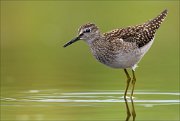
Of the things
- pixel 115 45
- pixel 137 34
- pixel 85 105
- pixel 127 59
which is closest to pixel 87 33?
pixel 115 45

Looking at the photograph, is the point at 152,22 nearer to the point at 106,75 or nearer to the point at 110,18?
the point at 106,75

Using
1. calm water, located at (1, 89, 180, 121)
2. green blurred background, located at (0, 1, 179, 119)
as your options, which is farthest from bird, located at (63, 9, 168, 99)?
green blurred background, located at (0, 1, 179, 119)

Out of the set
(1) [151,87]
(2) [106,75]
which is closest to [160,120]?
(1) [151,87]

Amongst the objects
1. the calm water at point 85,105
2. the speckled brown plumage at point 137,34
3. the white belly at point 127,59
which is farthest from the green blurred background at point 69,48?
the speckled brown plumage at point 137,34

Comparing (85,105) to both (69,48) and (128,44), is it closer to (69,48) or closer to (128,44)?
(128,44)

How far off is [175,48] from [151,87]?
5.84 meters

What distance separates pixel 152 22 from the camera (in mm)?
17469

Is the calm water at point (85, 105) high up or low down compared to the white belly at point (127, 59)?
down

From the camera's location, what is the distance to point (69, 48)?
77.9 ft

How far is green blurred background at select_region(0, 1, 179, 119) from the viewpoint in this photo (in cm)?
1792

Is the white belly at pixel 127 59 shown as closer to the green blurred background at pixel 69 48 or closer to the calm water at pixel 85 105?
the calm water at pixel 85 105

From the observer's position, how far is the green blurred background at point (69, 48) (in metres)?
17.9

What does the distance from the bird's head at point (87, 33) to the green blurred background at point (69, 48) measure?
57.5 inches

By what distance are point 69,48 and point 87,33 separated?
812cm
